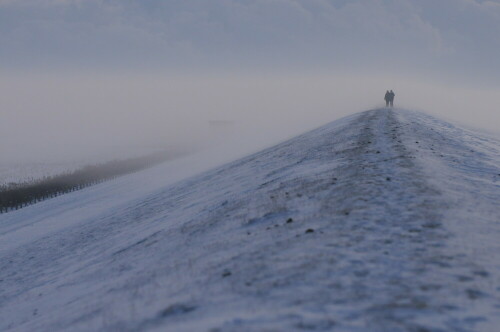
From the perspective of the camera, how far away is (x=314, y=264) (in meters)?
6.21

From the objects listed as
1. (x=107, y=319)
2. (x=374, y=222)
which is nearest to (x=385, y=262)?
(x=374, y=222)

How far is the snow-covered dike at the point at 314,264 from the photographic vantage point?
4.96 meters

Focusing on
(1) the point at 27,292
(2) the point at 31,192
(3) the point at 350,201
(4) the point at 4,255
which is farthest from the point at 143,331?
(2) the point at 31,192

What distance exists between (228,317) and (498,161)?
47.3 feet

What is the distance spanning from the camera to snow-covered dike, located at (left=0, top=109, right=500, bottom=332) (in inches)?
195

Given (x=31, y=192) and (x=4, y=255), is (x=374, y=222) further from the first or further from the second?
(x=31, y=192)

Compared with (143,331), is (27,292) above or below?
below

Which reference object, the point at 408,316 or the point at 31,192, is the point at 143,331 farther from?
the point at 31,192

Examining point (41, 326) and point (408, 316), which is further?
point (41, 326)

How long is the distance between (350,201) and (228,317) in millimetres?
5068

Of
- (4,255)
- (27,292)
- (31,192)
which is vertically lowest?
(31,192)

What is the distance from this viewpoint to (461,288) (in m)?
5.25

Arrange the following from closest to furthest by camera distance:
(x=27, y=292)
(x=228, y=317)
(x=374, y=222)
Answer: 1. (x=228, y=317)
2. (x=374, y=222)
3. (x=27, y=292)

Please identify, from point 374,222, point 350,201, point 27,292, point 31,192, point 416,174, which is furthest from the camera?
point 31,192
